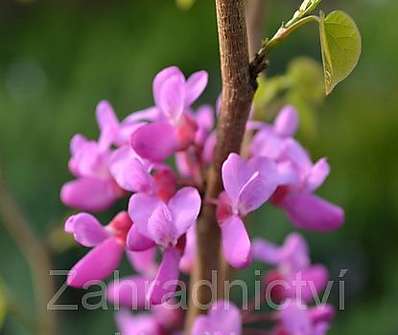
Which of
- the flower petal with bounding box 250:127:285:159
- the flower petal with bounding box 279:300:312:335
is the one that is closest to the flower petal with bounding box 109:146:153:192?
the flower petal with bounding box 250:127:285:159

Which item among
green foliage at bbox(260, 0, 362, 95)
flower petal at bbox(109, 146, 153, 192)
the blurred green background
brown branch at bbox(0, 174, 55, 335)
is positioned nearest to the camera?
green foliage at bbox(260, 0, 362, 95)

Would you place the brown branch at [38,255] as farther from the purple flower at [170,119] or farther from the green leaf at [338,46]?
the green leaf at [338,46]

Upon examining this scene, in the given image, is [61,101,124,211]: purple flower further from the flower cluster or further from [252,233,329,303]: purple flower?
[252,233,329,303]: purple flower

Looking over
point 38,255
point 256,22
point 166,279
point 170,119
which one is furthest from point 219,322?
point 38,255

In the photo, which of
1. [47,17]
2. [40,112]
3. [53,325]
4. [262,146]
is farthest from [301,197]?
[47,17]

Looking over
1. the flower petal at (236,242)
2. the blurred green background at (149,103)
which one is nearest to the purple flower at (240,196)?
the flower petal at (236,242)

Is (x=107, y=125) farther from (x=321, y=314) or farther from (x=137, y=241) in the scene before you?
→ (x=321, y=314)

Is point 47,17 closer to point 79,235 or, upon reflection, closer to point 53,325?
point 53,325
